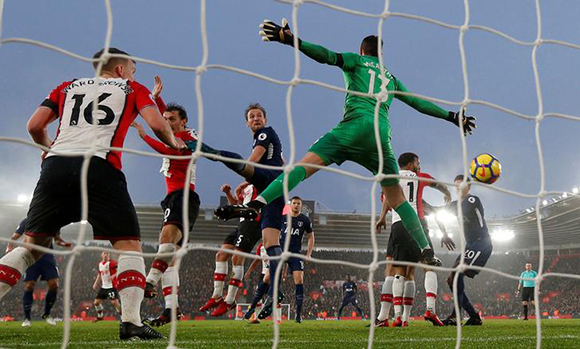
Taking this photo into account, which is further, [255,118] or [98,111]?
[255,118]

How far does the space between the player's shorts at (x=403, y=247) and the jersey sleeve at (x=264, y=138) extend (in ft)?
6.86

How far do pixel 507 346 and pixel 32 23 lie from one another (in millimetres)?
100916

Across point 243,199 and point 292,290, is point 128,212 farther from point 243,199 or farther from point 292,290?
point 292,290

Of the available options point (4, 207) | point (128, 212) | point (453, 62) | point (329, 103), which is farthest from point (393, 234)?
point (453, 62)

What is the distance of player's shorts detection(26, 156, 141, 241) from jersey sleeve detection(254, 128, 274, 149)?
276 centimetres

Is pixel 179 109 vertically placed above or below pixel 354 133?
above

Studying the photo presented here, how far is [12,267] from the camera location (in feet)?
9.95

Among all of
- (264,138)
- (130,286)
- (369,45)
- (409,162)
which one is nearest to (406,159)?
(409,162)

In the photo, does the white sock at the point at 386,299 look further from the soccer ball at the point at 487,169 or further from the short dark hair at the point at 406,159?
the soccer ball at the point at 487,169

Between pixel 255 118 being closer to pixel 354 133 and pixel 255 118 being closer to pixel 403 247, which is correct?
pixel 354 133

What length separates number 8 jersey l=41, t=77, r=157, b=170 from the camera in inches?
120

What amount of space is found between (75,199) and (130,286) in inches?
23.9

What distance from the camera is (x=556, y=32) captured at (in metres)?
94.0

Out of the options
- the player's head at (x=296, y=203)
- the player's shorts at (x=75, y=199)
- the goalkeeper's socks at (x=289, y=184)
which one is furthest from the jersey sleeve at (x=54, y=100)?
the player's head at (x=296, y=203)
